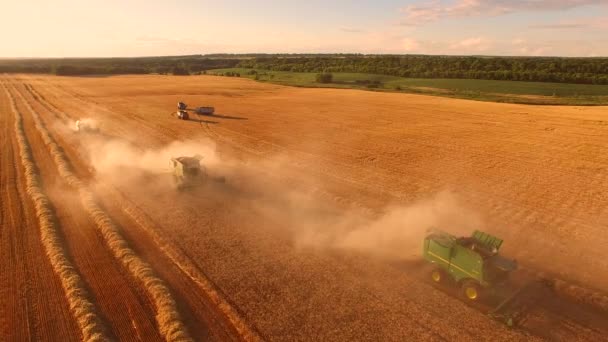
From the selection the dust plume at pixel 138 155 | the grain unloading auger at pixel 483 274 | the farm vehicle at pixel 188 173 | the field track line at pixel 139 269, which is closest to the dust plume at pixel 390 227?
the grain unloading auger at pixel 483 274

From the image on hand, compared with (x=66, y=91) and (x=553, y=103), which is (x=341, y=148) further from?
(x=66, y=91)

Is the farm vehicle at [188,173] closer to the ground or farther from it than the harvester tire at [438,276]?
farther from it

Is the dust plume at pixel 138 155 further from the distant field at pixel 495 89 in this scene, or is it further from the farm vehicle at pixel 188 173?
the distant field at pixel 495 89

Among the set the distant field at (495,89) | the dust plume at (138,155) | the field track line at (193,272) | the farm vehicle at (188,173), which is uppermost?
the distant field at (495,89)

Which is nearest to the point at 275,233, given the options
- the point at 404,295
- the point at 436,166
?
the point at 404,295

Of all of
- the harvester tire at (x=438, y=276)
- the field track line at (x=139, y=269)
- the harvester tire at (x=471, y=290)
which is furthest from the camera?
the harvester tire at (x=438, y=276)

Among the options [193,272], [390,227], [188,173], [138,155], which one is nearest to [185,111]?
[138,155]

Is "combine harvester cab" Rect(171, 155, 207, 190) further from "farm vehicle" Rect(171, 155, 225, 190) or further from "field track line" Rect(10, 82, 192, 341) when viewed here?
"field track line" Rect(10, 82, 192, 341)

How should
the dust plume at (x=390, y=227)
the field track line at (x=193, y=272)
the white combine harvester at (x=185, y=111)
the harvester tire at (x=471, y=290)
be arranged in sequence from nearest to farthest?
the field track line at (x=193, y=272) → the harvester tire at (x=471, y=290) → the dust plume at (x=390, y=227) → the white combine harvester at (x=185, y=111)
